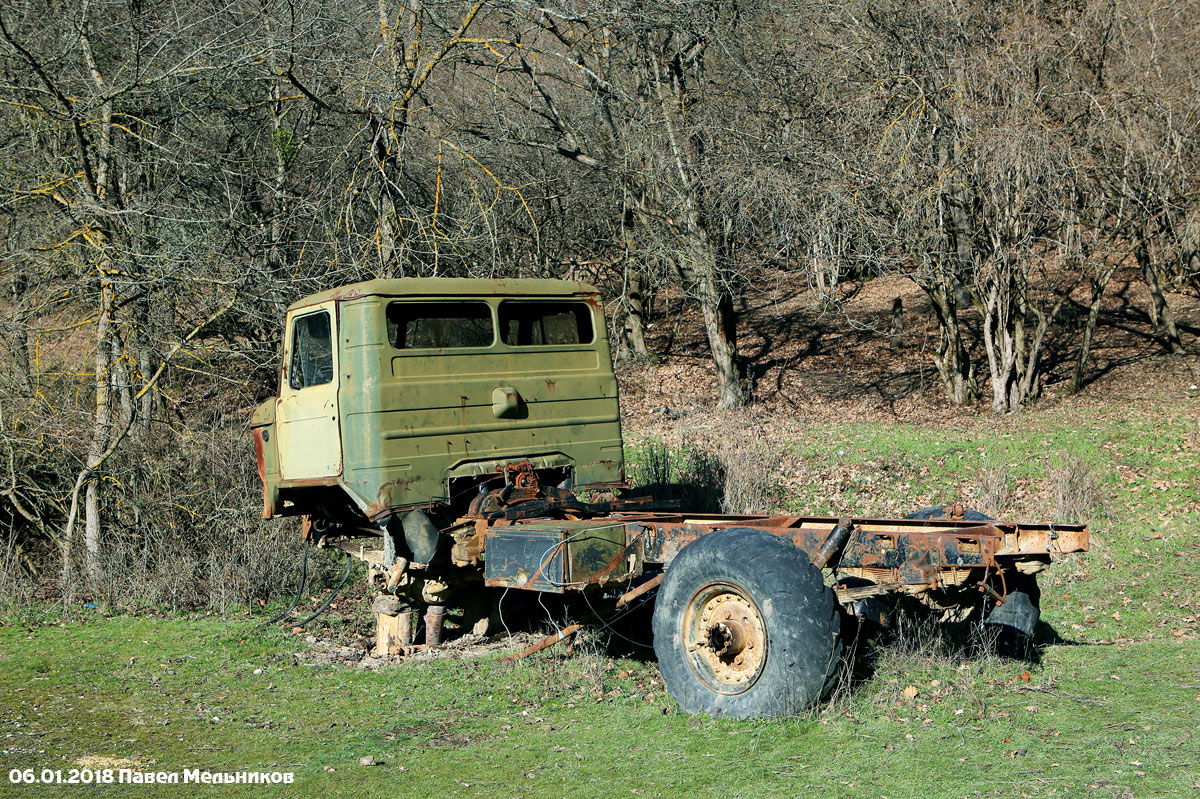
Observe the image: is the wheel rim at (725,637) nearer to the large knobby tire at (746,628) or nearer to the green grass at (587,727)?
the large knobby tire at (746,628)

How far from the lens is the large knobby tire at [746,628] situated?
18.5 feet

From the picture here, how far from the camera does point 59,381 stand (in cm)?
1193

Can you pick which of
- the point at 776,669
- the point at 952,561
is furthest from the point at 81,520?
the point at 952,561

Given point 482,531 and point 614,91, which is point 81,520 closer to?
point 482,531

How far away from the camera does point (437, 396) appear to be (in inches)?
316

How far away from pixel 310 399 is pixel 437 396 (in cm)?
118

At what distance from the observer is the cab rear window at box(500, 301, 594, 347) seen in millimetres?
8570

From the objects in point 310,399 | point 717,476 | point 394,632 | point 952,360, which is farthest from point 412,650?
point 952,360

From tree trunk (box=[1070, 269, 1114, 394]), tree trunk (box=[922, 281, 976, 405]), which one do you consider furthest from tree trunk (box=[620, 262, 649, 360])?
tree trunk (box=[1070, 269, 1114, 394])

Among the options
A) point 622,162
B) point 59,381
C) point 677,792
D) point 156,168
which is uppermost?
point 622,162

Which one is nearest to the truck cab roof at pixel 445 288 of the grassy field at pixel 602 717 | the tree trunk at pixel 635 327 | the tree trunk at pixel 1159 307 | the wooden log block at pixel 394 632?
the wooden log block at pixel 394 632

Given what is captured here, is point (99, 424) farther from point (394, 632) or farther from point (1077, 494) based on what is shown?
point (1077, 494)

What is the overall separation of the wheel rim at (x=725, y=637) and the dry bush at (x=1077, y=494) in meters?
7.13

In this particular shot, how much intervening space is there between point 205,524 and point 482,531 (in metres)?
5.14
